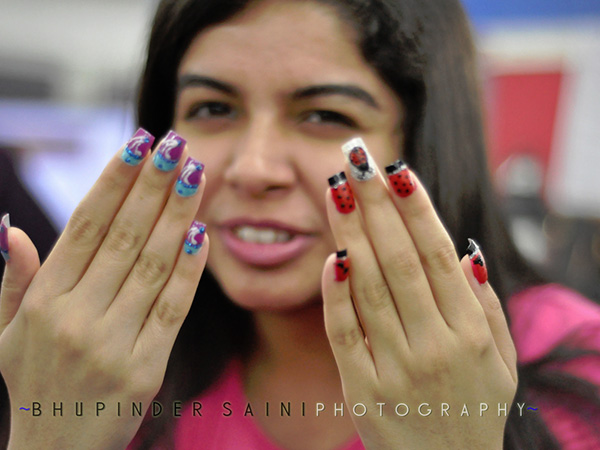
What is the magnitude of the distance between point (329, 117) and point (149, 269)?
0.35 meters

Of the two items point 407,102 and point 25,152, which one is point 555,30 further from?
point 25,152

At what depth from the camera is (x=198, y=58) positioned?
0.77 m

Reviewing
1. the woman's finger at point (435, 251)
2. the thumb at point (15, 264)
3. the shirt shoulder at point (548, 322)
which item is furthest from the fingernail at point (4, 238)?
the shirt shoulder at point (548, 322)

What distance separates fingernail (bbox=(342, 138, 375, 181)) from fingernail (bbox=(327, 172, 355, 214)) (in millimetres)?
16

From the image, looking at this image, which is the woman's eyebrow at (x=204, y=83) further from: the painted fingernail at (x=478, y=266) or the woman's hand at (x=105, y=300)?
the painted fingernail at (x=478, y=266)

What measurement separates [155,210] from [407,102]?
17.4 inches

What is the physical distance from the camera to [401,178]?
1.69 ft

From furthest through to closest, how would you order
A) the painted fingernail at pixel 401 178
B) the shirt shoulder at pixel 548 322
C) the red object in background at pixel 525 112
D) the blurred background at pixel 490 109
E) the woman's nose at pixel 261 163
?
1. the red object in background at pixel 525 112
2. the blurred background at pixel 490 109
3. the shirt shoulder at pixel 548 322
4. the woman's nose at pixel 261 163
5. the painted fingernail at pixel 401 178

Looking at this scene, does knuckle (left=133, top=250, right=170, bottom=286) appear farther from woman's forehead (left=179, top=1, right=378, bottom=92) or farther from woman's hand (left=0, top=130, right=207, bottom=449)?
woman's forehead (left=179, top=1, right=378, bottom=92)

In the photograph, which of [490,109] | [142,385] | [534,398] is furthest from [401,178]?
[490,109]

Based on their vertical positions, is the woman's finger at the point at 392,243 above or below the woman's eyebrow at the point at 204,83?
below

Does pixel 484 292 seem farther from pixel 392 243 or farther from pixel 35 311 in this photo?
pixel 35 311

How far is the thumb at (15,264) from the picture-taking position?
1.82 feet

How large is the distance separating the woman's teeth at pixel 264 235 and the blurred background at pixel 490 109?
18.4 inches
